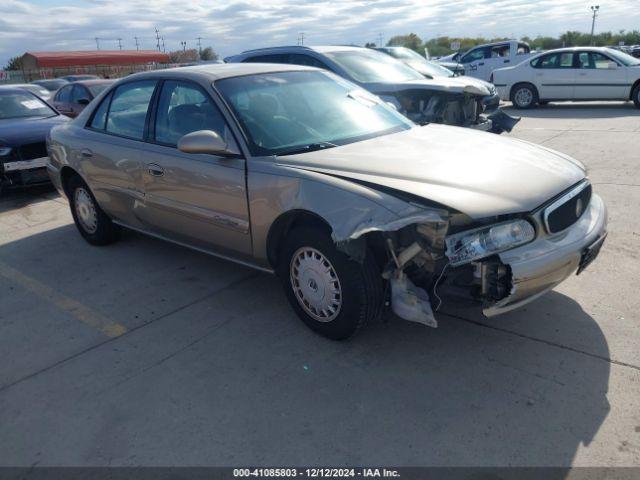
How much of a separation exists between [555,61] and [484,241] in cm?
1279

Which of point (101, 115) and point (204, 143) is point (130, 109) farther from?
point (204, 143)

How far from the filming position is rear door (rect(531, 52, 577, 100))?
13688 mm

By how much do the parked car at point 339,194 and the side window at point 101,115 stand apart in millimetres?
231

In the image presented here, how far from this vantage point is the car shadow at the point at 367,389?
2.65m

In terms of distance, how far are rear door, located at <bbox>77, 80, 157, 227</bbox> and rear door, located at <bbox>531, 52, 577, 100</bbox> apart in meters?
11.9

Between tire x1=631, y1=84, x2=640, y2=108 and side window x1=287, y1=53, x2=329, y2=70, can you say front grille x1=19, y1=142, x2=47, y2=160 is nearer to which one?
side window x1=287, y1=53, x2=329, y2=70

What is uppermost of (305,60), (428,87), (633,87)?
(305,60)

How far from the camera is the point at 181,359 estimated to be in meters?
3.51

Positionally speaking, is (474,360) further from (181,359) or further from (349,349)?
(181,359)

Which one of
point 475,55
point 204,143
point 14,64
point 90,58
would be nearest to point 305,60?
point 204,143

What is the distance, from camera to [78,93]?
1151 cm

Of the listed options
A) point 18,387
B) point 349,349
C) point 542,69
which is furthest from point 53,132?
point 542,69

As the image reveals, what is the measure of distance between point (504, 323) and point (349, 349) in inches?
41.5

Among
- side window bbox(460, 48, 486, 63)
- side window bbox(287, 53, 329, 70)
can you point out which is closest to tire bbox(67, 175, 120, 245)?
side window bbox(287, 53, 329, 70)
